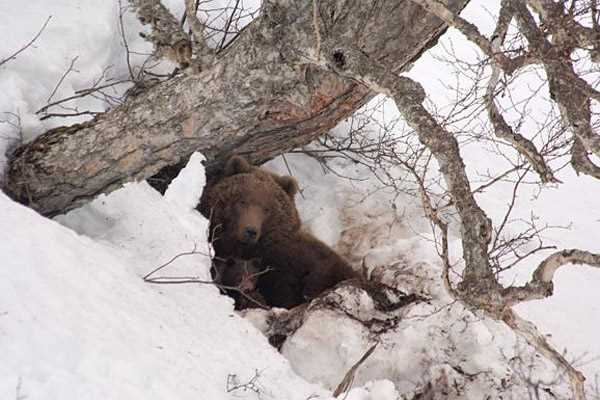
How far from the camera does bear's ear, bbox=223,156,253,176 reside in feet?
16.0

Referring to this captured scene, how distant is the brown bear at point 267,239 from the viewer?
500 cm

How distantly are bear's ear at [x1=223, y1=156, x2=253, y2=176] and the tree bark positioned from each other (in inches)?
19.7

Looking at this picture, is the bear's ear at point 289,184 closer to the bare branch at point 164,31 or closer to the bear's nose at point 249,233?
the bear's nose at point 249,233

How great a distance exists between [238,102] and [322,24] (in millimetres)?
720

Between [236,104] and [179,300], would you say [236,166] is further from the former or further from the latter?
[179,300]

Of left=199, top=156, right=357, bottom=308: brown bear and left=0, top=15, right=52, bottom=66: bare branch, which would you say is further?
left=199, top=156, right=357, bottom=308: brown bear

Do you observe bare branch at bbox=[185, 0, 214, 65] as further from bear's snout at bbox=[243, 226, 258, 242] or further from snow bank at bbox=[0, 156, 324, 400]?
bear's snout at bbox=[243, 226, 258, 242]

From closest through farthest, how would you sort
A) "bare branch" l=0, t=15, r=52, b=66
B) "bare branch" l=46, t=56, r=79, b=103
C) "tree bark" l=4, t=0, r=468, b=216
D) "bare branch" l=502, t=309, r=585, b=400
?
"bare branch" l=502, t=309, r=585, b=400 < "tree bark" l=4, t=0, r=468, b=216 < "bare branch" l=0, t=15, r=52, b=66 < "bare branch" l=46, t=56, r=79, b=103

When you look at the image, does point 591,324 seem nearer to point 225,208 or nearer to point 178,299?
point 225,208

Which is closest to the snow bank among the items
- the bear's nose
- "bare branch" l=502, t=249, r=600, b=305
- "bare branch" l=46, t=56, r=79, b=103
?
the bear's nose

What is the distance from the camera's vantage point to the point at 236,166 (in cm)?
494

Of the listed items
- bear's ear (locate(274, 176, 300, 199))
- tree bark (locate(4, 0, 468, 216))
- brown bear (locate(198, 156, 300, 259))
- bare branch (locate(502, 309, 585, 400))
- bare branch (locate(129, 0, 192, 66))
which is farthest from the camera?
bear's ear (locate(274, 176, 300, 199))

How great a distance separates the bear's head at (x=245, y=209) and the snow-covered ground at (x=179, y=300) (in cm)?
62

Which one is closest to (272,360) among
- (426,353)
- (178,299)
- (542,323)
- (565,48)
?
(178,299)
